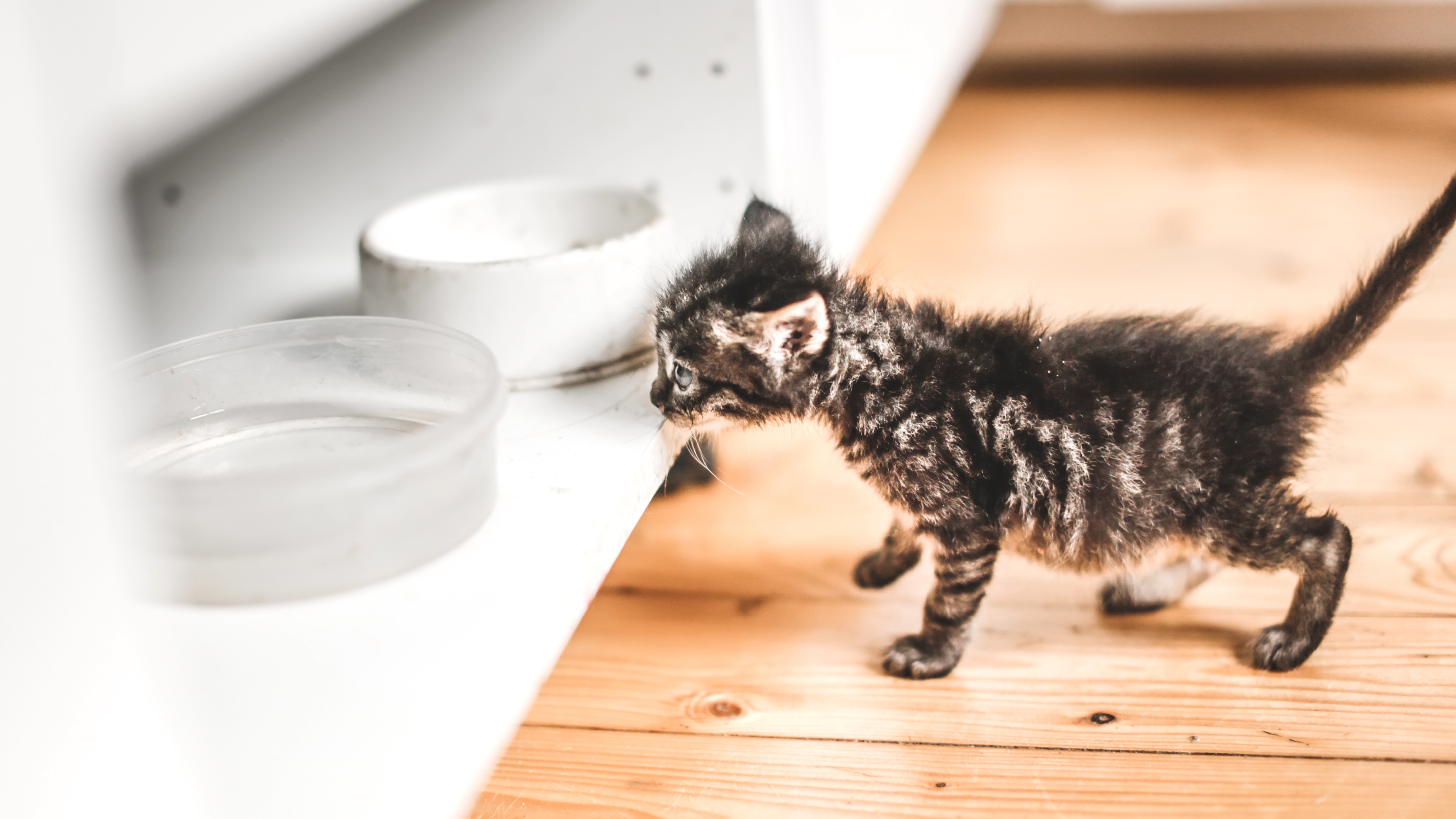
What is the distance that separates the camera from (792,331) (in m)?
0.94

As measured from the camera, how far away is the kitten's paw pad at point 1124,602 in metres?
1.04

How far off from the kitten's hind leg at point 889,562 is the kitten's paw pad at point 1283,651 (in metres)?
0.32

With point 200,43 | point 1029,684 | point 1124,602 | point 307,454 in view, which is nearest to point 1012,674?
point 1029,684

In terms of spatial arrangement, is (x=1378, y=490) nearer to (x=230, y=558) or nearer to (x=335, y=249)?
(x=230, y=558)

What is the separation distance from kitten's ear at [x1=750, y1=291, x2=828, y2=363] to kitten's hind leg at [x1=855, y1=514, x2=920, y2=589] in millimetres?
224

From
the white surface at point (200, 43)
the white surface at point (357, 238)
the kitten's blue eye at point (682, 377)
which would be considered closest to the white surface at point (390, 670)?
the white surface at point (357, 238)

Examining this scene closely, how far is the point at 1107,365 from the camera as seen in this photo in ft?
3.09

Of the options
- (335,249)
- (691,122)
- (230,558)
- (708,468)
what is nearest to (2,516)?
(230,558)

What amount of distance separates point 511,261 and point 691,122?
402 millimetres

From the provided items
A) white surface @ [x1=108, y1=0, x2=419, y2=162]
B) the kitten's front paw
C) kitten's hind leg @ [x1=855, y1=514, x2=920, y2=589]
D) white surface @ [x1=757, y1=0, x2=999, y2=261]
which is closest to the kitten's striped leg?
the kitten's front paw

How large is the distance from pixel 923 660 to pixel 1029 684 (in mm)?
94

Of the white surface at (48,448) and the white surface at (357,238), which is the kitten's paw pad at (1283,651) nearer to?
the white surface at (357,238)

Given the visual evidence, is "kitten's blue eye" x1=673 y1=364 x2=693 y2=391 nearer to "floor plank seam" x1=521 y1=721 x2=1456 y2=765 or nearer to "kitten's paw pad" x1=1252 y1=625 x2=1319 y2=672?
"floor plank seam" x1=521 y1=721 x2=1456 y2=765

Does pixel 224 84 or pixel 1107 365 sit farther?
pixel 1107 365
